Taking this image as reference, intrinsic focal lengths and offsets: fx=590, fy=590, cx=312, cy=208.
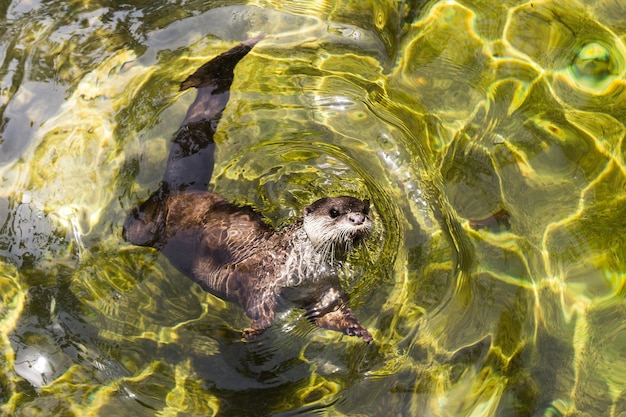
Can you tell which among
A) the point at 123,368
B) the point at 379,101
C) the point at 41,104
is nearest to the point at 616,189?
the point at 379,101

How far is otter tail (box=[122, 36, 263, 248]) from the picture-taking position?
3609 millimetres

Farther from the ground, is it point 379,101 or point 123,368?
point 379,101

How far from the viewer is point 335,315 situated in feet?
11.0

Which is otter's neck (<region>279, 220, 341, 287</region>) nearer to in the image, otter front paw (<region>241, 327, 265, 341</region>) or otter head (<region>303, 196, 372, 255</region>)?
otter head (<region>303, 196, 372, 255</region>)

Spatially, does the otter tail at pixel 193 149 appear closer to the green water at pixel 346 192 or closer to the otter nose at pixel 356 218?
the green water at pixel 346 192

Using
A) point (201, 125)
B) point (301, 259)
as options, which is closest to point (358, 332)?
point (301, 259)

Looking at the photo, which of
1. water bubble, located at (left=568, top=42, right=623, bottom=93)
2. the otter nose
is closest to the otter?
the otter nose

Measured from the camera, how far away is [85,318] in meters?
3.53

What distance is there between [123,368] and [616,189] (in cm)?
306

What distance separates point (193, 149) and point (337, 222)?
116 centimetres

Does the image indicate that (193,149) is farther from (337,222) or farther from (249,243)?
(337,222)

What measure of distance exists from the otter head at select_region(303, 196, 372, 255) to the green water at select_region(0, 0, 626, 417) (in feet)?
1.31

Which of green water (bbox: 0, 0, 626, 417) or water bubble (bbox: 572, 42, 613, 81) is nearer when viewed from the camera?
green water (bbox: 0, 0, 626, 417)

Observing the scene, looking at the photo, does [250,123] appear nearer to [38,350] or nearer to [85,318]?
[85,318]
